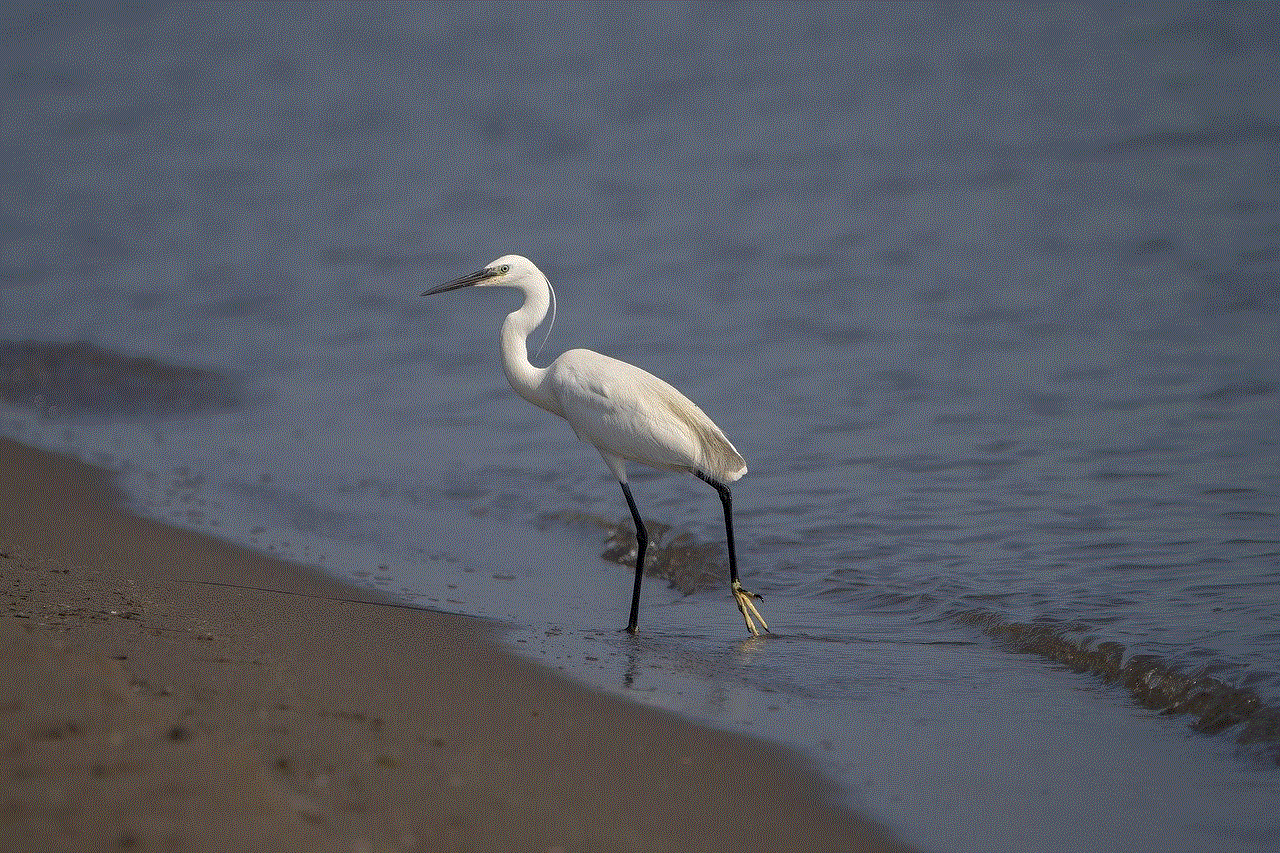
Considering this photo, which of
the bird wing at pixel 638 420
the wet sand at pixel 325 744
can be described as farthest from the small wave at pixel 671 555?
the wet sand at pixel 325 744

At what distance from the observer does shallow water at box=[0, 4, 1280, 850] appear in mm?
5398

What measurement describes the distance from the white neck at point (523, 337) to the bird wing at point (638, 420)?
219 mm

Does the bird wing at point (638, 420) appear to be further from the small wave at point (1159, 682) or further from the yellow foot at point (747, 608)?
the small wave at point (1159, 682)

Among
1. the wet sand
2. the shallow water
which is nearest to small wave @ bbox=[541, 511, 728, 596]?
the shallow water

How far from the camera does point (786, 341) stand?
39.3ft

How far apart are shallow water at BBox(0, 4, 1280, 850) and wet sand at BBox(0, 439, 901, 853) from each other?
428mm

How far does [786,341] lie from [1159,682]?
6886 millimetres

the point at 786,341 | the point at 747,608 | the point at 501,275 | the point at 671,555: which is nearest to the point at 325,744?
the point at 747,608

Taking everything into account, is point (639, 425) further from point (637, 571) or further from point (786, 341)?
point (786, 341)

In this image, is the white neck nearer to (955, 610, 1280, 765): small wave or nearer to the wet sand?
the wet sand

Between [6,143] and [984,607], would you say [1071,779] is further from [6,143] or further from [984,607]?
[6,143]

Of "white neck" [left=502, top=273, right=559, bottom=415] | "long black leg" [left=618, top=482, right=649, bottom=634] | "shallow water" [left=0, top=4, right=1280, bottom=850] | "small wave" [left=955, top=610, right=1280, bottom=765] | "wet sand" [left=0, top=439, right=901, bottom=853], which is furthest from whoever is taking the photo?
"white neck" [left=502, top=273, right=559, bottom=415]

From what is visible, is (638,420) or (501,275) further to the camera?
(501,275)

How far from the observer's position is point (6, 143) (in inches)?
890
